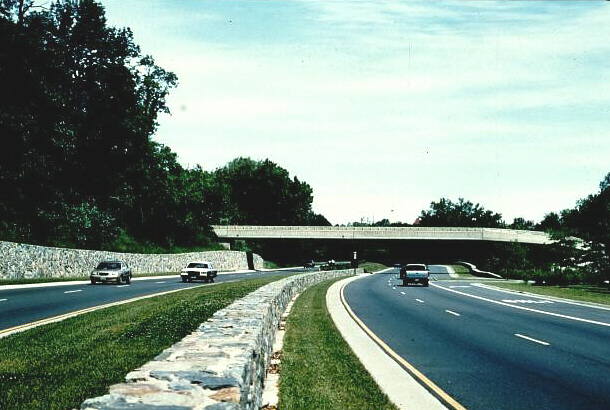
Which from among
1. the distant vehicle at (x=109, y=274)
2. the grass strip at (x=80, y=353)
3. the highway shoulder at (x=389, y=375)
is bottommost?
the highway shoulder at (x=389, y=375)

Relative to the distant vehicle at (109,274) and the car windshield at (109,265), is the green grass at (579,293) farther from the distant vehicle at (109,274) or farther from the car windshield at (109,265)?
the car windshield at (109,265)

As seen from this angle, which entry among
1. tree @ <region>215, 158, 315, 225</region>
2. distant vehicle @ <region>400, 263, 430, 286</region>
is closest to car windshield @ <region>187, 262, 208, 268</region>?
distant vehicle @ <region>400, 263, 430, 286</region>

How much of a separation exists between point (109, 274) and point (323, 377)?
103 ft

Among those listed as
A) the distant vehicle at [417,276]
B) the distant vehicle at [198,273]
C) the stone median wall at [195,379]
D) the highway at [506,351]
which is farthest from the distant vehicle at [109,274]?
the stone median wall at [195,379]

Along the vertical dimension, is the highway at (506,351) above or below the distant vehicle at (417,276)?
below

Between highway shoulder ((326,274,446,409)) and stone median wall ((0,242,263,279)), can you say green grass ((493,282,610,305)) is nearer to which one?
highway shoulder ((326,274,446,409))

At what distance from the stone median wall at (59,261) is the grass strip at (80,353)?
21797 mm

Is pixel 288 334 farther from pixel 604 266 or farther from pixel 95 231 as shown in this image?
pixel 604 266

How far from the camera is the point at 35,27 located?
1951 inches

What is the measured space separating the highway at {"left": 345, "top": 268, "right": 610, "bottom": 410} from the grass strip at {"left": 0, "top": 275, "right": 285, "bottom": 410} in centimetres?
513

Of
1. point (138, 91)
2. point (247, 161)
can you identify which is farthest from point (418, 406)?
point (247, 161)

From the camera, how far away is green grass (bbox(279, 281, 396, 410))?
8.95 meters

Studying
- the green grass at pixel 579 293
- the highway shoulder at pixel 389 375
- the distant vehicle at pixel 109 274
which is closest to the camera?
the highway shoulder at pixel 389 375

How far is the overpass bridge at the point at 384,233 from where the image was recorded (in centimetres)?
9444
